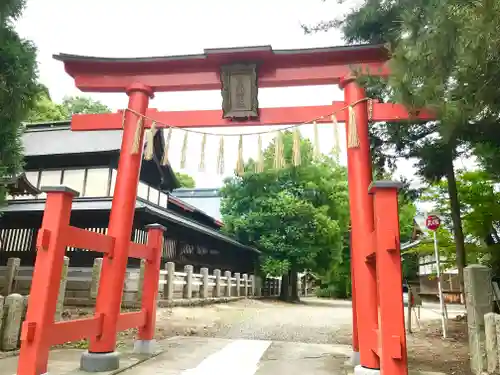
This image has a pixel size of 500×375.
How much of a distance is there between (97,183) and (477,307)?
45.1ft

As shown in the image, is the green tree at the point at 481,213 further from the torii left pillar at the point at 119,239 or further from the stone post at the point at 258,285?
the stone post at the point at 258,285

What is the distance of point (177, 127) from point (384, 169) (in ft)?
16.6

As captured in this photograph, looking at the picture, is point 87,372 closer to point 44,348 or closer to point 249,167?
point 44,348

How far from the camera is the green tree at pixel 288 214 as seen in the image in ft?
69.8

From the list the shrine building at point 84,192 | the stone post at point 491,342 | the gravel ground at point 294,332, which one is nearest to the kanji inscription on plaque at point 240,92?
the stone post at point 491,342

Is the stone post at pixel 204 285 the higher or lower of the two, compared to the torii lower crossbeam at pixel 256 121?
lower

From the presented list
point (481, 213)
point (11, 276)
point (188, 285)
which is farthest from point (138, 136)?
point (188, 285)

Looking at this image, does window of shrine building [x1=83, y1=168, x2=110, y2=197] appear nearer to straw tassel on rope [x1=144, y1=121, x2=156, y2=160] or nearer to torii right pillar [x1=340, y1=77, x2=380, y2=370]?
straw tassel on rope [x1=144, y1=121, x2=156, y2=160]

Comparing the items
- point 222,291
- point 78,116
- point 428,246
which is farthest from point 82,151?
point 428,246

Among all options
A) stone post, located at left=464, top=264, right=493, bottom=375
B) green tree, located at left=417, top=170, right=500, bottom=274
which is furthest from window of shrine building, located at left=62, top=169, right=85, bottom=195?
stone post, located at left=464, top=264, right=493, bottom=375

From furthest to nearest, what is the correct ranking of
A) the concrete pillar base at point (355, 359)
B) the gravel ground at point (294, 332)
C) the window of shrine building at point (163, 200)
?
the window of shrine building at point (163, 200)
the gravel ground at point (294, 332)
the concrete pillar base at point (355, 359)

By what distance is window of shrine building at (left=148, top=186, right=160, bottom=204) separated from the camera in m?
17.8

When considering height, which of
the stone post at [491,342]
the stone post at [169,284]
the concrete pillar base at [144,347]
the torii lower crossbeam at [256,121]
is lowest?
the concrete pillar base at [144,347]

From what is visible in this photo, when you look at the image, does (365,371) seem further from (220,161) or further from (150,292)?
(150,292)
